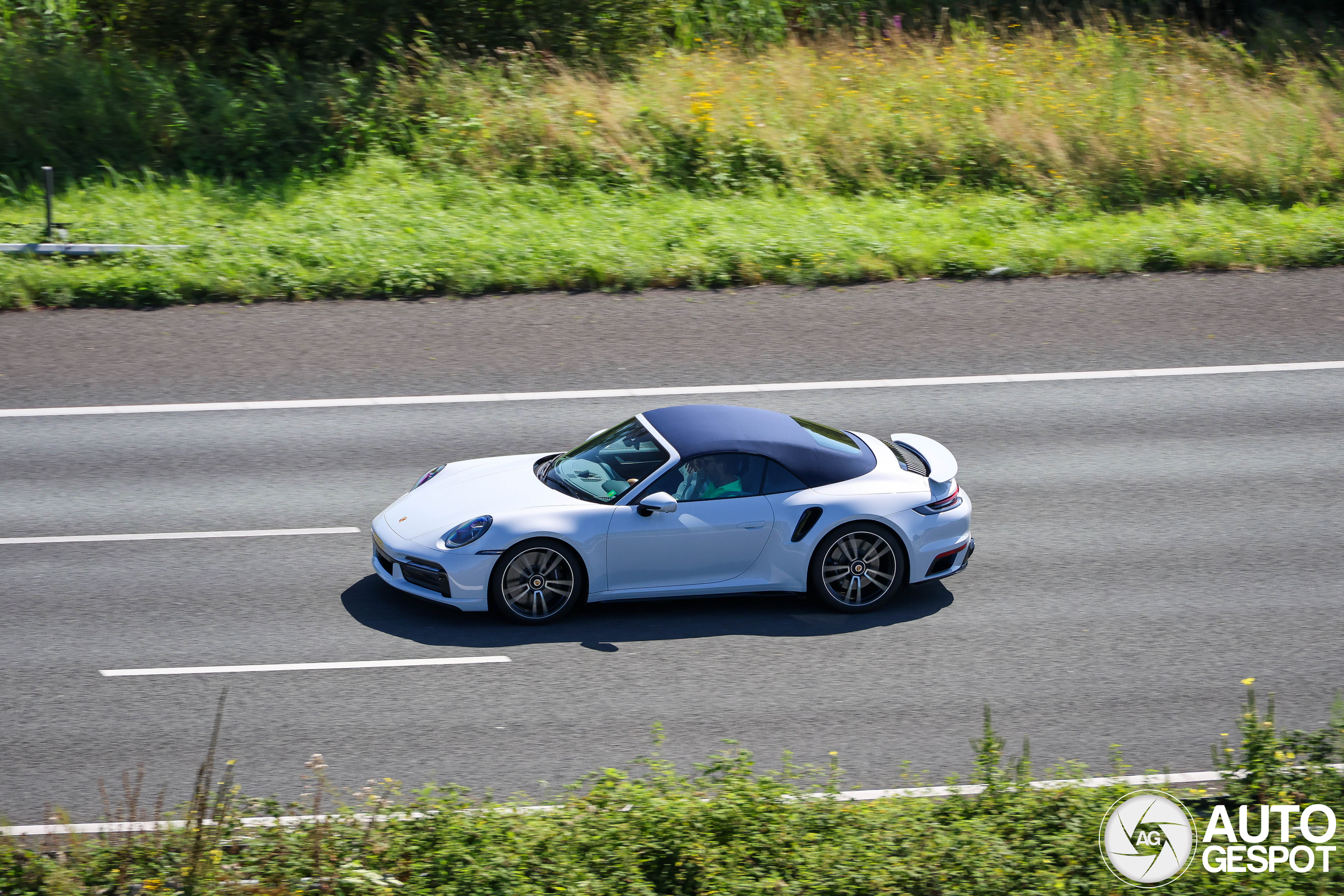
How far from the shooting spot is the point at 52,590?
9.41m

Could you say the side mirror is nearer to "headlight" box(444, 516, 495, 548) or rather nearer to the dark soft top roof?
the dark soft top roof

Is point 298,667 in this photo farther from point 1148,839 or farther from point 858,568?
point 1148,839

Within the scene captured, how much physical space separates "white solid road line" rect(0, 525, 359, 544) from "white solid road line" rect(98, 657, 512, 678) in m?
2.05

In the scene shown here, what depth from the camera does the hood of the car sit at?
904 centimetres

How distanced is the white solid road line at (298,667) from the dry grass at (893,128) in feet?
34.9

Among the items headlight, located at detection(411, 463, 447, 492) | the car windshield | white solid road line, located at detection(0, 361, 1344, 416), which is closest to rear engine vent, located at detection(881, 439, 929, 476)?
the car windshield

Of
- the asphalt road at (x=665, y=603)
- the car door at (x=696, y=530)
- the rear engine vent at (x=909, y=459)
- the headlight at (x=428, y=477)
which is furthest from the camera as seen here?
the headlight at (x=428, y=477)

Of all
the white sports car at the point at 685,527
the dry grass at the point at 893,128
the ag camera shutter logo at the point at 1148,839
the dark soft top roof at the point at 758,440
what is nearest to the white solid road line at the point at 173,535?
the white sports car at the point at 685,527

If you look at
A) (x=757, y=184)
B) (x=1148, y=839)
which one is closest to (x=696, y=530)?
(x=1148, y=839)

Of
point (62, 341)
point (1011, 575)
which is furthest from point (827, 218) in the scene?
point (62, 341)

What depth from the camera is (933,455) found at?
988 centimetres

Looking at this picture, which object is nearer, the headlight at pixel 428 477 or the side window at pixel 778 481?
the side window at pixel 778 481

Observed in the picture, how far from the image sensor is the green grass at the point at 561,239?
15219mm

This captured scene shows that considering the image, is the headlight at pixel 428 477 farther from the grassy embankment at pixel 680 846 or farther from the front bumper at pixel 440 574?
the grassy embankment at pixel 680 846
